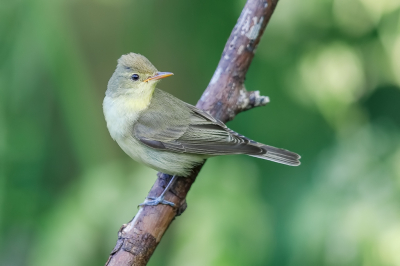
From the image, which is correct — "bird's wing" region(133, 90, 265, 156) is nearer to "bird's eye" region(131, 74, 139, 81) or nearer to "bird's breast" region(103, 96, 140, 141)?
"bird's breast" region(103, 96, 140, 141)

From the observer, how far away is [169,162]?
2910mm

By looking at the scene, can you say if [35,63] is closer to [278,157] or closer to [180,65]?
[180,65]

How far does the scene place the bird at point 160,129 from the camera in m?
2.93

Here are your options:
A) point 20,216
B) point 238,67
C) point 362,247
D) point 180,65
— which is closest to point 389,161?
point 362,247

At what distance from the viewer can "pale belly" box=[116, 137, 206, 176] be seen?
2898mm

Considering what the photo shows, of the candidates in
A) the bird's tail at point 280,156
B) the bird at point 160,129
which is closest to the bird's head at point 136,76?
the bird at point 160,129

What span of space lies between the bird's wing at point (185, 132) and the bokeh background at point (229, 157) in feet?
1.75

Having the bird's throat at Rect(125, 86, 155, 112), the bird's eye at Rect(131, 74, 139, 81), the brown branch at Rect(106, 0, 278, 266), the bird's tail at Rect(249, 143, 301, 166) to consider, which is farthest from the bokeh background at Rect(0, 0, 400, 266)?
the bird's eye at Rect(131, 74, 139, 81)

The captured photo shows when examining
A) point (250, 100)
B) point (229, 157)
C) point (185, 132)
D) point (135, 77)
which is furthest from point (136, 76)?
point (229, 157)

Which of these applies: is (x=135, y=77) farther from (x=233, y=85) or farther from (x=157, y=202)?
(x=157, y=202)

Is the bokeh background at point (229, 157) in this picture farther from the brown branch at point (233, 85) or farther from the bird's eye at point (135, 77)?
the bird's eye at point (135, 77)

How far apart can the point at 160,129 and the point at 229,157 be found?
3.01 ft

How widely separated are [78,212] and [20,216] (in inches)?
24.6

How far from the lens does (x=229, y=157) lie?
373cm
